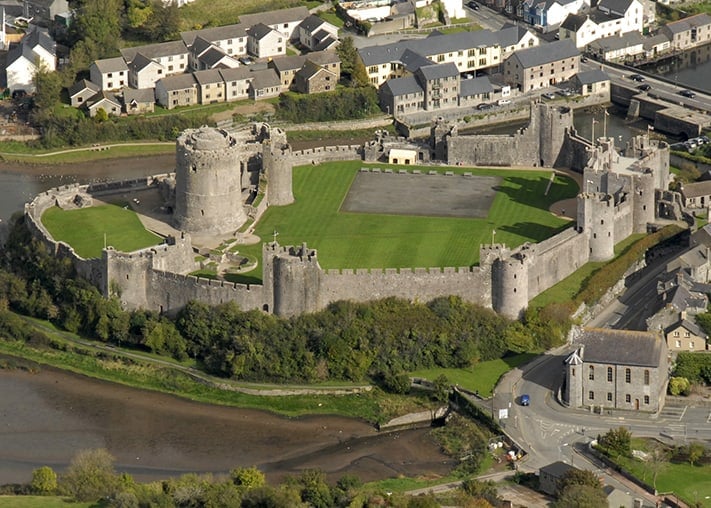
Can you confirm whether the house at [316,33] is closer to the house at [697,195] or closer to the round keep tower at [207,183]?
the round keep tower at [207,183]

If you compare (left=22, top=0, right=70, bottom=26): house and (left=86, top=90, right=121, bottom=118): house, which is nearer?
(left=86, top=90, right=121, bottom=118): house

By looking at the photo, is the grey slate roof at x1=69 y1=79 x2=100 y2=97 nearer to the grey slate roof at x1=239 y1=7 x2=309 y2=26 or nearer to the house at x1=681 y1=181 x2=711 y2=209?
the grey slate roof at x1=239 y1=7 x2=309 y2=26

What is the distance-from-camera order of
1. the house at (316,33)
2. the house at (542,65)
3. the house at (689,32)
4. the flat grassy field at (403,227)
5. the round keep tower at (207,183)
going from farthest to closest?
the house at (689,32)
the house at (316,33)
the house at (542,65)
the round keep tower at (207,183)
the flat grassy field at (403,227)

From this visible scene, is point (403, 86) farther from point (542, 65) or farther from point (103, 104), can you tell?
point (103, 104)

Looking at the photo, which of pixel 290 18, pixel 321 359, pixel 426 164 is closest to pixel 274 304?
pixel 321 359

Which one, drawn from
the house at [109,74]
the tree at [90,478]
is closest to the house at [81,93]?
the house at [109,74]

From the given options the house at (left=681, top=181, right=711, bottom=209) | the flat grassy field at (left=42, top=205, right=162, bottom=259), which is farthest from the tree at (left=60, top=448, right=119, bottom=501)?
the house at (left=681, top=181, right=711, bottom=209)
